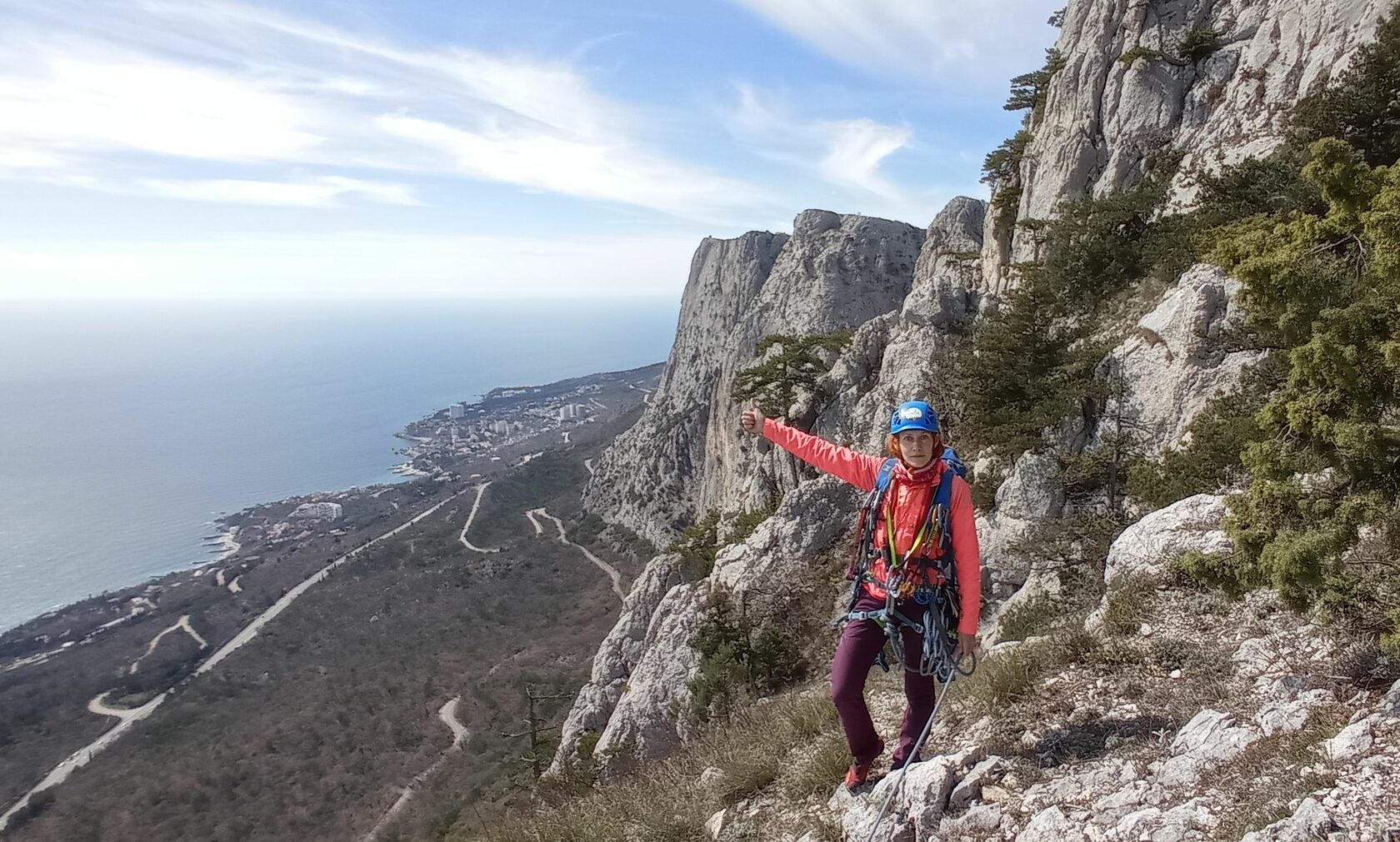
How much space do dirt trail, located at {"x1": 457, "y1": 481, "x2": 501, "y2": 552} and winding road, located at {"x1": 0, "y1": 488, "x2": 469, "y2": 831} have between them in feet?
24.0

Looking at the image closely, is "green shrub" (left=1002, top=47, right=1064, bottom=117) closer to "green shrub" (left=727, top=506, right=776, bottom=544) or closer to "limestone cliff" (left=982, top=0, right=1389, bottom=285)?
"limestone cliff" (left=982, top=0, right=1389, bottom=285)

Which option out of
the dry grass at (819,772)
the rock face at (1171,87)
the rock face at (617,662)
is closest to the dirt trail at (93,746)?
the rock face at (617,662)

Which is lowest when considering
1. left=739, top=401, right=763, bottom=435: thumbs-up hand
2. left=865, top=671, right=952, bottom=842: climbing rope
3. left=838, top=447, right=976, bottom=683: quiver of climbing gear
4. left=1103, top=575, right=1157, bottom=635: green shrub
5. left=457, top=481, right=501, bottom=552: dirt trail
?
left=457, top=481, right=501, bottom=552: dirt trail

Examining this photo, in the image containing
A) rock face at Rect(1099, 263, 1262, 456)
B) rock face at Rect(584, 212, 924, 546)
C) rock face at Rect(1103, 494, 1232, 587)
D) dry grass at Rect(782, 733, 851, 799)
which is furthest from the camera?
rock face at Rect(584, 212, 924, 546)

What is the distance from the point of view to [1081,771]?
139 inches

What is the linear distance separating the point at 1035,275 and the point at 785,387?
903 centimetres

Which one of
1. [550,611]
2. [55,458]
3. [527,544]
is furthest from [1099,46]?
[55,458]

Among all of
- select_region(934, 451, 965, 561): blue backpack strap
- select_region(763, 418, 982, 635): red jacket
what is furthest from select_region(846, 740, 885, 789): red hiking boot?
select_region(934, 451, 965, 561): blue backpack strap

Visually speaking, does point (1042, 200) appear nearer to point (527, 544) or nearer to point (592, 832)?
point (592, 832)

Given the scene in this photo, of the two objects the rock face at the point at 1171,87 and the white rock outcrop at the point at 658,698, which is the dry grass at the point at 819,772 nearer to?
the white rock outcrop at the point at 658,698

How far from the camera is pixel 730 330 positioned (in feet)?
195

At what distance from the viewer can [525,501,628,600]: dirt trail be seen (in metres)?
43.8

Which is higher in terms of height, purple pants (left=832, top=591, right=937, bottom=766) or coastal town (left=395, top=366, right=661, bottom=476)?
purple pants (left=832, top=591, right=937, bottom=766)

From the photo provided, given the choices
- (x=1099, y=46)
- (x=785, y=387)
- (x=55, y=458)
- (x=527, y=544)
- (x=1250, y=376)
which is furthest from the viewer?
(x=55, y=458)
